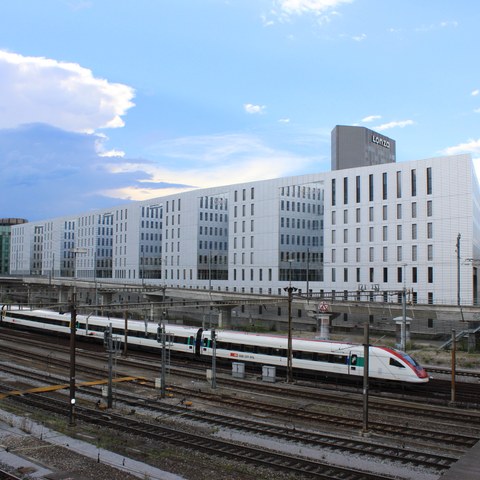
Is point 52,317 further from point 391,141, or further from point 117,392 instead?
point 391,141

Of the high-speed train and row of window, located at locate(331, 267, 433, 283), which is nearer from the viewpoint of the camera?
the high-speed train

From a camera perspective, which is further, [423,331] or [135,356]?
[423,331]

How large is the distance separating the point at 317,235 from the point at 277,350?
56947 millimetres

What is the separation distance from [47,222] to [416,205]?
112 metres

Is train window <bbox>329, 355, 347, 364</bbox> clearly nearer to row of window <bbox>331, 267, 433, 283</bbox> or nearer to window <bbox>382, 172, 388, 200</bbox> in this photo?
row of window <bbox>331, 267, 433, 283</bbox>

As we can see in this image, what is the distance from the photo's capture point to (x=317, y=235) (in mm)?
90250

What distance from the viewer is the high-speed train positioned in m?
29.9

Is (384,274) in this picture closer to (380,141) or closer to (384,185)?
(384,185)

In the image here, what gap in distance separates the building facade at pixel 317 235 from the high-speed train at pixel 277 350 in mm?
7689

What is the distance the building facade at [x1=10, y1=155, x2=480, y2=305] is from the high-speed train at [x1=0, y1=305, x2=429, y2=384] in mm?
7689

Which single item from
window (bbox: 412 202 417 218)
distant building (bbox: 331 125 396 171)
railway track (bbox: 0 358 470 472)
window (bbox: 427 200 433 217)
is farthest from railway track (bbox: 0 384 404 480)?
distant building (bbox: 331 125 396 171)

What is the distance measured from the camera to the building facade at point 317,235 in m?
63.3

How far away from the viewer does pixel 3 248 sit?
18475 centimetres

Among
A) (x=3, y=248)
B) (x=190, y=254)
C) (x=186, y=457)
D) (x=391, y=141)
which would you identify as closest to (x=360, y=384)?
(x=186, y=457)
